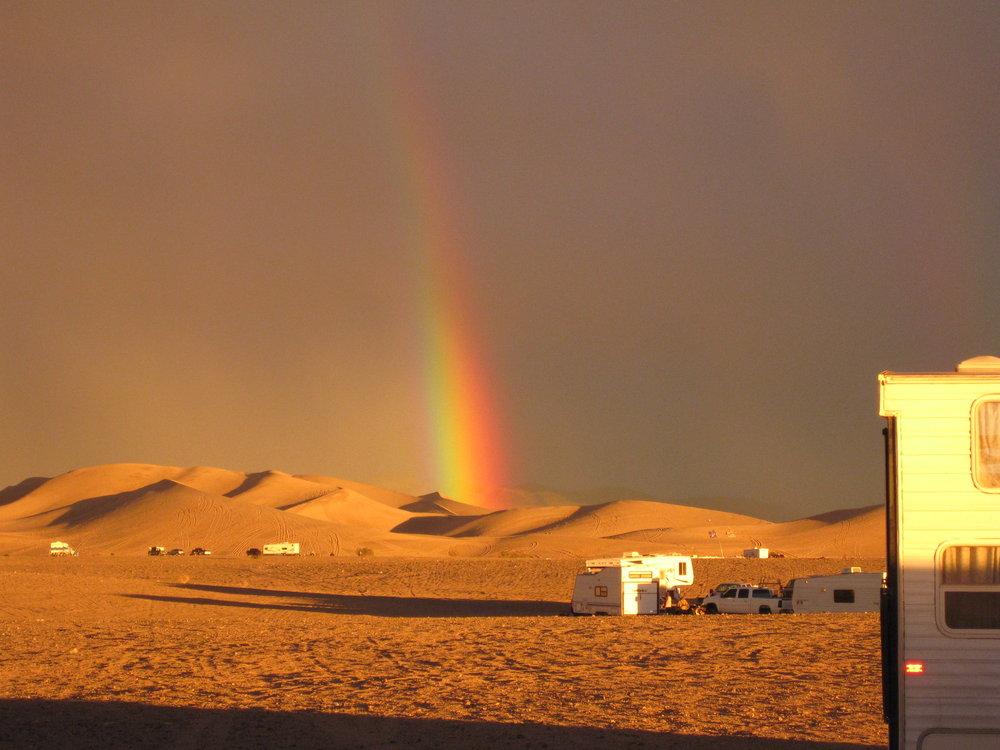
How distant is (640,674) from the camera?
16.0 metres

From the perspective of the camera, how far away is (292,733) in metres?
11.8

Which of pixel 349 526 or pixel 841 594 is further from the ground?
pixel 349 526

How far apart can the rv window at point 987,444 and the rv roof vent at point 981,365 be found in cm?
27

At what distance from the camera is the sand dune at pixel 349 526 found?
87688mm

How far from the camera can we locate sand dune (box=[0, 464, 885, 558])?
87688 mm

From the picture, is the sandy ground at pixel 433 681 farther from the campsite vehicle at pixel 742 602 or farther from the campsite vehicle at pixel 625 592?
the campsite vehicle at pixel 742 602

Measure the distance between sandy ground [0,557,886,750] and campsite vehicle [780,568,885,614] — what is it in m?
5.51

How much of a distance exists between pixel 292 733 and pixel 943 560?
24.4 feet

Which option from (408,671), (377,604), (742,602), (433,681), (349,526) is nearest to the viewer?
(433,681)

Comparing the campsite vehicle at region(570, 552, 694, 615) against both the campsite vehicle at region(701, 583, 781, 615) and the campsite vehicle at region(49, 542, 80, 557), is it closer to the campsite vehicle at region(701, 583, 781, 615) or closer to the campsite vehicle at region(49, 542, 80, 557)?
the campsite vehicle at region(701, 583, 781, 615)

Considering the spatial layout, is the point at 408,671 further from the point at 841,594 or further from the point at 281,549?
the point at 281,549

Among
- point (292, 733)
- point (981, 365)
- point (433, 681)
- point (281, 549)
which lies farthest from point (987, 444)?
point (281, 549)

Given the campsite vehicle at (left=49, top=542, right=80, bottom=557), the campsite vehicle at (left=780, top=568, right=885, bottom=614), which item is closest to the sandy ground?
the campsite vehicle at (left=780, top=568, right=885, bottom=614)

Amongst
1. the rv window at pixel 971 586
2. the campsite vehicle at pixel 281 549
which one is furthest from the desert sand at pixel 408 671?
the campsite vehicle at pixel 281 549
